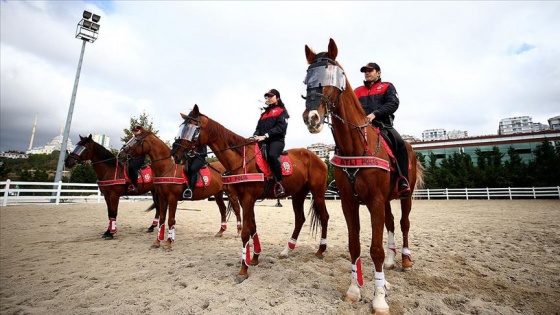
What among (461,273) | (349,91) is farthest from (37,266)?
(461,273)

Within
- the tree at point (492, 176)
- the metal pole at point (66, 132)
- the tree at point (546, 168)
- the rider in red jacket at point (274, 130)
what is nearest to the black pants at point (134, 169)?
the rider in red jacket at point (274, 130)

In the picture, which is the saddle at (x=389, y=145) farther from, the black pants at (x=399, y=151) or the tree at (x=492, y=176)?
the tree at (x=492, y=176)

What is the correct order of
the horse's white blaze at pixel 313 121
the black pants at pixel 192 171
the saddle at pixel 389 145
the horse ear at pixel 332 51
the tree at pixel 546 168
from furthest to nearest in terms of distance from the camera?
the tree at pixel 546 168
the black pants at pixel 192 171
the saddle at pixel 389 145
the horse ear at pixel 332 51
the horse's white blaze at pixel 313 121

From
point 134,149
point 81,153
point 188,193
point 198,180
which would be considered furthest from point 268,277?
point 81,153

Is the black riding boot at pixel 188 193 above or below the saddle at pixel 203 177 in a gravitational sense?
below

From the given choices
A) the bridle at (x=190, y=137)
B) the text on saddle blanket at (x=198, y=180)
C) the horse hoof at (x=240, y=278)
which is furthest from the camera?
the text on saddle blanket at (x=198, y=180)

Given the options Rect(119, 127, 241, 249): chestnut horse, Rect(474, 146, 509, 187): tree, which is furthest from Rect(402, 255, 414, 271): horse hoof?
Rect(474, 146, 509, 187): tree

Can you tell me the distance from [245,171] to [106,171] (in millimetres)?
5587

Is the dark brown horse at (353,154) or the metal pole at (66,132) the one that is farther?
the metal pole at (66,132)

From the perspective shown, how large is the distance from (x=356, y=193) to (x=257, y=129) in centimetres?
288

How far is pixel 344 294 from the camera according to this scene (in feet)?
10.3

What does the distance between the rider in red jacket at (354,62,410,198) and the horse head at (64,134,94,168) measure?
8175mm

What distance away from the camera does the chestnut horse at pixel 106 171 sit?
23.2ft

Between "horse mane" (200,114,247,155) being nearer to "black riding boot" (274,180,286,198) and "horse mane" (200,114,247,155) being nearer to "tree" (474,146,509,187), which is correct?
"black riding boot" (274,180,286,198)
